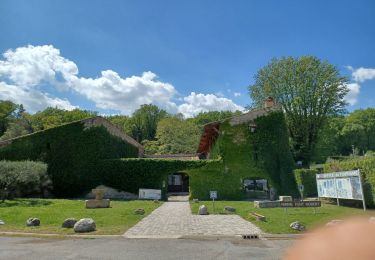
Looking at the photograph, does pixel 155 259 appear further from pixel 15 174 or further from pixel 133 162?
pixel 133 162

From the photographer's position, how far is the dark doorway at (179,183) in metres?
47.8

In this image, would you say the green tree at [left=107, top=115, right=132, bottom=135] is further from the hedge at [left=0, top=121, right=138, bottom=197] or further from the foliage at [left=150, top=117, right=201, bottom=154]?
the hedge at [left=0, top=121, right=138, bottom=197]

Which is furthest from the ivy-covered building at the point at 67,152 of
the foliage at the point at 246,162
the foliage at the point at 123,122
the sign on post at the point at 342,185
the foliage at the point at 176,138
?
the foliage at the point at 123,122

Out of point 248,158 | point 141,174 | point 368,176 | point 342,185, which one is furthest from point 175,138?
point 368,176

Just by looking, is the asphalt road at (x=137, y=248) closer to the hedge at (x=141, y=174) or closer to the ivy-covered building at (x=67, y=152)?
the hedge at (x=141, y=174)

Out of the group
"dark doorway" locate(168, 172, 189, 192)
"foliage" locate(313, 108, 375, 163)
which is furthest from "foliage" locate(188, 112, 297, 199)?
"foliage" locate(313, 108, 375, 163)

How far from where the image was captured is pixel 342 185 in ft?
69.4

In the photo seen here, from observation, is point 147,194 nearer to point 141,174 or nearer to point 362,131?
point 141,174

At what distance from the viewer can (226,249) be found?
30.1 ft

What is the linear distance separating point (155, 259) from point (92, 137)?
27147 mm

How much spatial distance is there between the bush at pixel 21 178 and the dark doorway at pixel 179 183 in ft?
69.7

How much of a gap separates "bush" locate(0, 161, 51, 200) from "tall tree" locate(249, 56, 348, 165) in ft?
99.7

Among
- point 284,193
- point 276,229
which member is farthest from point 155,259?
point 284,193

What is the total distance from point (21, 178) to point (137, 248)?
19.3 metres
